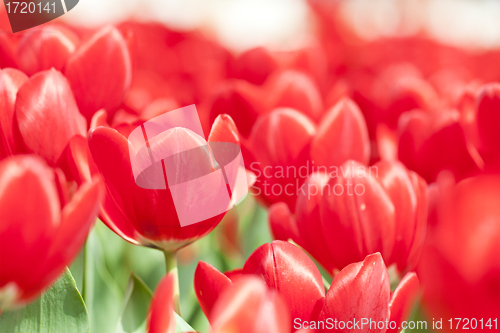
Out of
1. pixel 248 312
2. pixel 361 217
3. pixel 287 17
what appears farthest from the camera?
pixel 287 17

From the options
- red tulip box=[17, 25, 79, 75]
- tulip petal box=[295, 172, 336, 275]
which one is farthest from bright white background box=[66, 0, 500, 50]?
tulip petal box=[295, 172, 336, 275]

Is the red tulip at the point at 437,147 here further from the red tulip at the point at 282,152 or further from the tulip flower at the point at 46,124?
the tulip flower at the point at 46,124

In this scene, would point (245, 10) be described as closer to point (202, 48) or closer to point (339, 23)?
point (339, 23)

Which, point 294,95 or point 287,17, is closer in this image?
point 294,95

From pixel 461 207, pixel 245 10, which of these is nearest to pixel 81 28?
pixel 461 207

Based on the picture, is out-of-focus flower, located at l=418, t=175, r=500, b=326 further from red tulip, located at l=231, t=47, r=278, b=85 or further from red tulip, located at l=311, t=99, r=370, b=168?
red tulip, located at l=231, t=47, r=278, b=85

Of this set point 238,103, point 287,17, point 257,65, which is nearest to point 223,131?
point 238,103

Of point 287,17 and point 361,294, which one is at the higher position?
point 361,294

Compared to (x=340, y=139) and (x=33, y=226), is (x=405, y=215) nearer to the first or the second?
(x=340, y=139)
